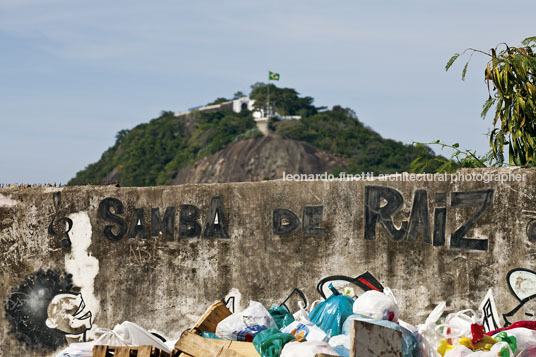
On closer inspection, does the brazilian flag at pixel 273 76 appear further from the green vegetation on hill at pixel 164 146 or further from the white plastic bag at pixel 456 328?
the white plastic bag at pixel 456 328

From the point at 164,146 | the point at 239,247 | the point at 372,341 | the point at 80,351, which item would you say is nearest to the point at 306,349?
the point at 372,341

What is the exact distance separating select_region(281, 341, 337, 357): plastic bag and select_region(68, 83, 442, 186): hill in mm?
73367

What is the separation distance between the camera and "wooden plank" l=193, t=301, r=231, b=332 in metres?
5.07

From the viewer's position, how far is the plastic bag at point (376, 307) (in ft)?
15.7

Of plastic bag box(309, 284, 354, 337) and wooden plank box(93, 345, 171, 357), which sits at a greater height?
plastic bag box(309, 284, 354, 337)

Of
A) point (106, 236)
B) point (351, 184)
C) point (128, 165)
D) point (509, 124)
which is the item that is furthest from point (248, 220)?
point (128, 165)

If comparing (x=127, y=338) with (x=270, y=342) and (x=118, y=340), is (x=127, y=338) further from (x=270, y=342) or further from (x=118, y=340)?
(x=270, y=342)

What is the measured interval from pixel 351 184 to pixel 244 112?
97.2 metres

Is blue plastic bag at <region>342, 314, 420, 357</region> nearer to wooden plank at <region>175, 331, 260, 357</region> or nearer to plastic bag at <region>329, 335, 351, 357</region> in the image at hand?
plastic bag at <region>329, 335, 351, 357</region>

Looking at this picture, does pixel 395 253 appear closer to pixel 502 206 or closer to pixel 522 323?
pixel 502 206

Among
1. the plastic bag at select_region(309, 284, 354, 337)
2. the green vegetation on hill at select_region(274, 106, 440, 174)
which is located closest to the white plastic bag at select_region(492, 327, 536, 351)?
the plastic bag at select_region(309, 284, 354, 337)

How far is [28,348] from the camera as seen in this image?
6848 mm

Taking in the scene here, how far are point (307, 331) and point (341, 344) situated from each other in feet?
1.03

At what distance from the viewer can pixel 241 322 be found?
4.91 metres
